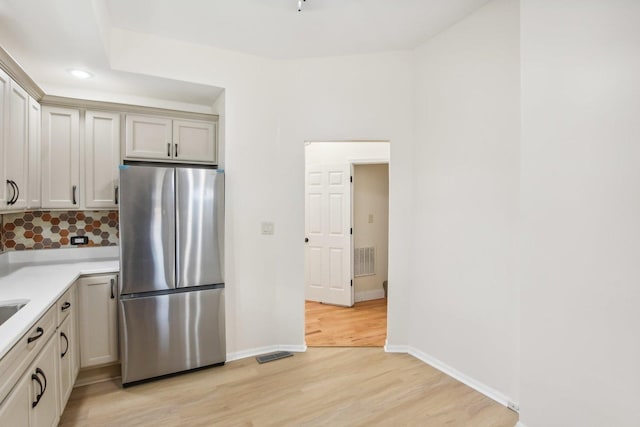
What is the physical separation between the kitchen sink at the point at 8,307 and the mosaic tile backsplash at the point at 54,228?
131cm

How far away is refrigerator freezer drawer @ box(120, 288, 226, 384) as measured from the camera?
250cm

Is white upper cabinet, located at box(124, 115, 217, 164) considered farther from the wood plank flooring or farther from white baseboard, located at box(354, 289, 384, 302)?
white baseboard, located at box(354, 289, 384, 302)

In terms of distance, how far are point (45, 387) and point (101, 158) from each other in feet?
5.99

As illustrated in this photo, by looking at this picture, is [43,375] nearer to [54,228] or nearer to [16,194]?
[16,194]

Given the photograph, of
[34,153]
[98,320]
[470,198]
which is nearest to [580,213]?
[470,198]

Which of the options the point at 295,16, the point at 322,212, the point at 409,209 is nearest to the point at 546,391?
the point at 409,209

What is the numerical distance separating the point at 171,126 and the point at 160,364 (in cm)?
205

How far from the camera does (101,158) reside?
2793 millimetres

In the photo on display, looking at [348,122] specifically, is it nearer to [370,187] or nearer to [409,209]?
[409,209]

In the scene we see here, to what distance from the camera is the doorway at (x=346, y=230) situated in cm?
444

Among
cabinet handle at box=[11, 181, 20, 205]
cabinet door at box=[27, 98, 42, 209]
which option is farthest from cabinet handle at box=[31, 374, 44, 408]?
cabinet door at box=[27, 98, 42, 209]

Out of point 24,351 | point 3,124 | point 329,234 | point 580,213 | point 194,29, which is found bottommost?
point 24,351

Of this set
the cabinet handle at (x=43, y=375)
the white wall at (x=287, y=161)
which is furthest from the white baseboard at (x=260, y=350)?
the cabinet handle at (x=43, y=375)

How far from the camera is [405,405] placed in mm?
2283
